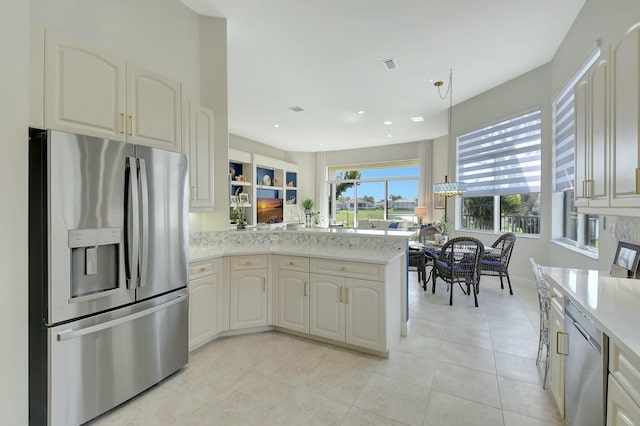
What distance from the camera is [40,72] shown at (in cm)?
167

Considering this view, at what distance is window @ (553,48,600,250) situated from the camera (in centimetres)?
338

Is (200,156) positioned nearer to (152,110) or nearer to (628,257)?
(152,110)

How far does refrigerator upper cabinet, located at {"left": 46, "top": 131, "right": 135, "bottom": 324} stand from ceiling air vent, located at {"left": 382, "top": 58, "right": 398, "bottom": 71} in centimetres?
333

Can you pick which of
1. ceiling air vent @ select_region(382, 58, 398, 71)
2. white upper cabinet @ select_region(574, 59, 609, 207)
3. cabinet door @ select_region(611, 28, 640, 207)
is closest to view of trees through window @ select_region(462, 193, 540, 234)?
white upper cabinet @ select_region(574, 59, 609, 207)

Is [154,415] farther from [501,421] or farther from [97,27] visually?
[97,27]

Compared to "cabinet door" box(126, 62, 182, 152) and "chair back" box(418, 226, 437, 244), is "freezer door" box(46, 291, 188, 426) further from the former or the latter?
"chair back" box(418, 226, 437, 244)

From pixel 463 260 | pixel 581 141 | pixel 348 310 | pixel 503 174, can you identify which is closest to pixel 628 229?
pixel 581 141

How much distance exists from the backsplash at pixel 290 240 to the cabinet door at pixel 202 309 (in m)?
0.46

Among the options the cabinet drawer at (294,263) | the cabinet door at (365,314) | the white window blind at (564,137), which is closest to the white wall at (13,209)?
the cabinet drawer at (294,263)

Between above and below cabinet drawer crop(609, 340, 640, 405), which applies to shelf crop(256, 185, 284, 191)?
above

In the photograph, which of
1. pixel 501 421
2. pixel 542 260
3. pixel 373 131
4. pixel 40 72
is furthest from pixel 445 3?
pixel 373 131

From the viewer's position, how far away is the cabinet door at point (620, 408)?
0.92 m

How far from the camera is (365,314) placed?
98.7 inches

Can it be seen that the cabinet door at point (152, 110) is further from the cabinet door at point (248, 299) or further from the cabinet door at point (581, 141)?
the cabinet door at point (581, 141)
